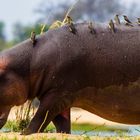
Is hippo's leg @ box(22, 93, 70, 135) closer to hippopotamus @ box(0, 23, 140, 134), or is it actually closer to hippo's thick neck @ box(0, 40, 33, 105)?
hippopotamus @ box(0, 23, 140, 134)

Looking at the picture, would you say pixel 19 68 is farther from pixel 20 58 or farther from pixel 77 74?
pixel 77 74

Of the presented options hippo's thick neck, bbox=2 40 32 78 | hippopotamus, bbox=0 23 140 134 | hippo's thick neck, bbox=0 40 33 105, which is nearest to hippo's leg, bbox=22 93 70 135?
hippopotamus, bbox=0 23 140 134

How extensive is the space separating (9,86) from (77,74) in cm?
74

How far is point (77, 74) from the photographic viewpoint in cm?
698

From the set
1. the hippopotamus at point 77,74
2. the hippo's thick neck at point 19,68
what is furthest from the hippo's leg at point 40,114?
the hippo's thick neck at point 19,68

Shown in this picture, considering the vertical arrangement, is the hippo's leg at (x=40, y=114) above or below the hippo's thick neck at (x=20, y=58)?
below

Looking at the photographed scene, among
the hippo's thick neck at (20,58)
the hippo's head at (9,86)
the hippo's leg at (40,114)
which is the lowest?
the hippo's leg at (40,114)

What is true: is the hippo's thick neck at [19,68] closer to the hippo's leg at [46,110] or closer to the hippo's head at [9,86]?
the hippo's head at [9,86]

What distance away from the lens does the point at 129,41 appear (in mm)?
7074

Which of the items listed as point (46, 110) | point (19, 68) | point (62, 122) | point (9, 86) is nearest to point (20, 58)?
point (19, 68)

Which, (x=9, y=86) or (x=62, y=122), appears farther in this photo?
(x=62, y=122)

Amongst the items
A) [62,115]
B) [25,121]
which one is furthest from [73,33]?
[25,121]

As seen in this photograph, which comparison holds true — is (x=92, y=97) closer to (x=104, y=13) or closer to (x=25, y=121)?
(x=25, y=121)

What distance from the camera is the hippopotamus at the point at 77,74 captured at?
6980 millimetres
